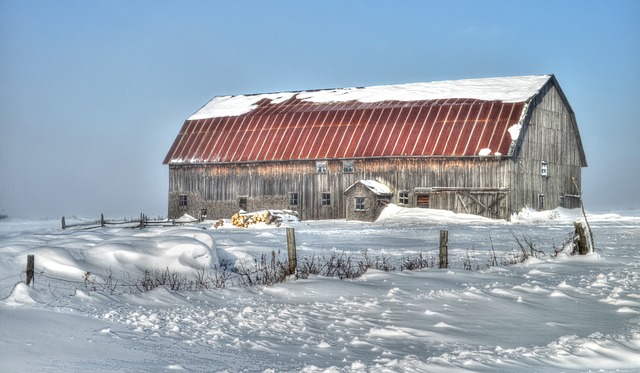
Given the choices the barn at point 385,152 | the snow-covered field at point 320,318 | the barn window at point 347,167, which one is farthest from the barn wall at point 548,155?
the snow-covered field at point 320,318

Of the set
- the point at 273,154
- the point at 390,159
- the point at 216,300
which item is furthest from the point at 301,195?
the point at 216,300

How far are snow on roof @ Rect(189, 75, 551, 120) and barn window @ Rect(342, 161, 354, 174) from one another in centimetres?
470

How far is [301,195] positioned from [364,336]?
3217cm

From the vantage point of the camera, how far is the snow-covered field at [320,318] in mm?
7639

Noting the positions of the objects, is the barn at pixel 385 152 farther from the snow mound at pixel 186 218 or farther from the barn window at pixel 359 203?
the snow mound at pixel 186 218

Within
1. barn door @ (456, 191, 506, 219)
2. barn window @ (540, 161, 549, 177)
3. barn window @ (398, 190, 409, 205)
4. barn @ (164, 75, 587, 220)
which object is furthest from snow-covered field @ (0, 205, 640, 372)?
barn window @ (540, 161, 549, 177)

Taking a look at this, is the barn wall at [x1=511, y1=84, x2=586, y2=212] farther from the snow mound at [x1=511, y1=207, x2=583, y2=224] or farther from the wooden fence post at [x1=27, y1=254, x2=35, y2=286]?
the wooden fence post at [x1=27, y1=254, x2=35, y2=286]

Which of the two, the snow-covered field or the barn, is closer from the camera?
the snow-covered field

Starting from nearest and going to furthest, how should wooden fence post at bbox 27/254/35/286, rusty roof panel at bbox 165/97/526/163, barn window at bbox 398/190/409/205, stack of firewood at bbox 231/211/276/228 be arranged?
1. wooden fence post at bbox 27/254/35/286
2. stack of firewood at bbox 231/211/276/228
3. rusty roof panel at bbox 165/97/526/163
4. barn window at bbox 398/190/409/205

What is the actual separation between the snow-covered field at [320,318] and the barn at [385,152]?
19591 millimetres

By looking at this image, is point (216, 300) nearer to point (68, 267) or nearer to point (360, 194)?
point (68, 267)

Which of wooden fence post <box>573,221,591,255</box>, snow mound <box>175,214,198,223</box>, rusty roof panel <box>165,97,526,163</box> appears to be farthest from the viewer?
snow mound <box>175,214,198,223</box>

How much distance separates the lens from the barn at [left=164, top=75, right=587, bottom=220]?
123ft

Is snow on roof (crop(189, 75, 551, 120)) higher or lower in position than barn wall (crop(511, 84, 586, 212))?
higher
